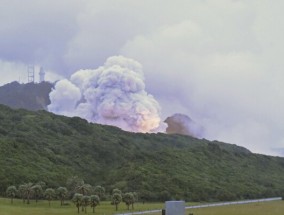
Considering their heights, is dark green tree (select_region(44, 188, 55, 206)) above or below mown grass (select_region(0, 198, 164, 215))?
above

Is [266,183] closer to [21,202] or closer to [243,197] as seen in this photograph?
[243,197]

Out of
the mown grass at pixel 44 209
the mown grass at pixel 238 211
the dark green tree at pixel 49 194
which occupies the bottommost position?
the mown grass at pixel 238 211

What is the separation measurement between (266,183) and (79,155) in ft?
229

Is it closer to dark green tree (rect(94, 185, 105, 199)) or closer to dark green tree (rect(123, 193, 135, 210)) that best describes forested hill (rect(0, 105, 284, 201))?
dark green tree (rect(94, 185, 105, 199))

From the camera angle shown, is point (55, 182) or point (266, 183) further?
point (266, 183)

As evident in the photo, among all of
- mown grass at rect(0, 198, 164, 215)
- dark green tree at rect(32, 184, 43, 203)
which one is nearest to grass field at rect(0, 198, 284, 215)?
mown grass at rect(0, 198, 164, 215)

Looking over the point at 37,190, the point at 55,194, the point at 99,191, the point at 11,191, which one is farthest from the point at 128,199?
the point at 11,191

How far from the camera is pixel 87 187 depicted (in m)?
132

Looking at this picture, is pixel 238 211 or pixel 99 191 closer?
pixel 238 211

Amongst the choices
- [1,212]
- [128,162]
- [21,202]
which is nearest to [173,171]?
[128,162]

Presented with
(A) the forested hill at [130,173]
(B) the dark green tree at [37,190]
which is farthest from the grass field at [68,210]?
(A) the forested hill at [130,173]

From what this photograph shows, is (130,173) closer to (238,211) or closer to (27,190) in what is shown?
(27,190)

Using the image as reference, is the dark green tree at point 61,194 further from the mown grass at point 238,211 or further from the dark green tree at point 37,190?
the mown grass at point 238,211

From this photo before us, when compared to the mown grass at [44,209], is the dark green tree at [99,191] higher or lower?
higher
